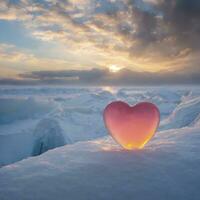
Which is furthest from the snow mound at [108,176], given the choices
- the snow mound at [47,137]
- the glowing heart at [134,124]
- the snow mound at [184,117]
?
the snow mound at [47,137]

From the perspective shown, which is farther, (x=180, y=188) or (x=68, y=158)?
(x=68, y=158)

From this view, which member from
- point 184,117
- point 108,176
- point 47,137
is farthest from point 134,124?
point 47,137

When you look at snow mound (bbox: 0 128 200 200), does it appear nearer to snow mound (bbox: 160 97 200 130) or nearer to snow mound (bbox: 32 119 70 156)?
snow mound (bbox: 160 97 200 130)

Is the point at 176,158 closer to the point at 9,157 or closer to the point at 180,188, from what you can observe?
the point at 180,188

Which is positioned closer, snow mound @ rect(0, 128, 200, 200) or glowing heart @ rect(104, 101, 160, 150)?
snow mound @ rect(0, 128, 200, 200)

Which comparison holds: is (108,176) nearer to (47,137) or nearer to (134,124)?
(134,124)

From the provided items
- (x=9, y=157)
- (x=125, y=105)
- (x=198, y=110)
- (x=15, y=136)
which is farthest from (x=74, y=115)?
(x=125, y=105)

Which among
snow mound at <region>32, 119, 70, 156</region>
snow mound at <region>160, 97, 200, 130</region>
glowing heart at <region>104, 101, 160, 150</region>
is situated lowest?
snow mound at <region>32, 119, 70, 156</region>

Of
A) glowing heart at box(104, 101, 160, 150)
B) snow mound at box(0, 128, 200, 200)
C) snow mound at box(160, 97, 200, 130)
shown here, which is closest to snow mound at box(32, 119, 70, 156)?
snow mound at box(160, 97, 200, 130)

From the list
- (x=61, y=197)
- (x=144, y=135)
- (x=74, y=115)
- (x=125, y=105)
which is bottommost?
(x=74, y=115)
